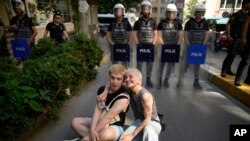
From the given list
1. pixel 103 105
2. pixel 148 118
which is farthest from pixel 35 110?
pixel 148 118

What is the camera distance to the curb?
4.43 meters

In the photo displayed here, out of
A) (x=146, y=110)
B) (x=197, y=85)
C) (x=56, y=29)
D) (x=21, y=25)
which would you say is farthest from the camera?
(x=56, y=29)

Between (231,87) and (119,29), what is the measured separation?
2881 mm

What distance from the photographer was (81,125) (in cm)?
296

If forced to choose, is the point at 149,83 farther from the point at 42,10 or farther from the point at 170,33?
the point at 42,10

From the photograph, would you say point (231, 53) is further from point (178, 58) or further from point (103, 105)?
point (103, 105)

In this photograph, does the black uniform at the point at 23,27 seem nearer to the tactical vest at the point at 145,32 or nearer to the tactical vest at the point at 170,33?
the tactical vest at the point at 145,32

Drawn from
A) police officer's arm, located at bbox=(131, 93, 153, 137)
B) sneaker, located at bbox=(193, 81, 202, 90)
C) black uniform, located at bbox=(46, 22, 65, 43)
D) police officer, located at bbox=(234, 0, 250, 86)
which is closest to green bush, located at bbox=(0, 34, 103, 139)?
black uniform, located at bbox=(46, 22, 65, 43)

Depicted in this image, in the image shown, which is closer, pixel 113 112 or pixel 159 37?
pixel 113 112

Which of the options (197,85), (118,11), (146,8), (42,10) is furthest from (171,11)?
(42,10)

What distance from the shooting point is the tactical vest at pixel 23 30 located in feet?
18.6

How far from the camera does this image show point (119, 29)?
5.13 meters

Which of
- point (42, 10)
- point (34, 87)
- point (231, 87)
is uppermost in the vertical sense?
point (42, 10)

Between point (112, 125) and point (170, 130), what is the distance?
1.20 metres
